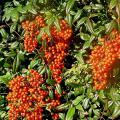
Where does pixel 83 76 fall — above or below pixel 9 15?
below

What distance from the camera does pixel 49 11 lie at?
11.1 feet

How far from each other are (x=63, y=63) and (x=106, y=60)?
1.84 ft

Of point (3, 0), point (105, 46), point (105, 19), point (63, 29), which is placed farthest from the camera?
point (3, 0)

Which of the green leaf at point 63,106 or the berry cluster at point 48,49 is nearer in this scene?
the berry cluster at point 48,49

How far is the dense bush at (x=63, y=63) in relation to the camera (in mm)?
3201

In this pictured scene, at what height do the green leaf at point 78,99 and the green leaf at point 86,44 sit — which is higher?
the green leaf at point 86,44

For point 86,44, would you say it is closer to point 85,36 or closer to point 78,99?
point 85,36

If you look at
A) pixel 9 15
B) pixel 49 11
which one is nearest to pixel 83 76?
pixel 49 11

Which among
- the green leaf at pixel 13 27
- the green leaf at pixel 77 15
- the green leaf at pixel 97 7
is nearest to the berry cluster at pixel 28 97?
the green leaf at pixel 13 27

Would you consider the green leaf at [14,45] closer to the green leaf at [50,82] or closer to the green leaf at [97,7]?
the green leaf at [50,82]

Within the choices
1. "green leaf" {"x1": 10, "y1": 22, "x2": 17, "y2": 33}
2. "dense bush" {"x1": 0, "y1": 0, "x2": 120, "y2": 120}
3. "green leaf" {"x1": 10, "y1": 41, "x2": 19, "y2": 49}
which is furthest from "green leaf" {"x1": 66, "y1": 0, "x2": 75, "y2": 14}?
"green leaf" {"x1": 10, "y1": 41, "x2": 19, "y2": 49}

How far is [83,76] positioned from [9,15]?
84 centimetres

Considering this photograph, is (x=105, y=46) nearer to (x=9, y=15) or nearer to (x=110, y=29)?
(x=110, y=29)

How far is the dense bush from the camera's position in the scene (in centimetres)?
320
